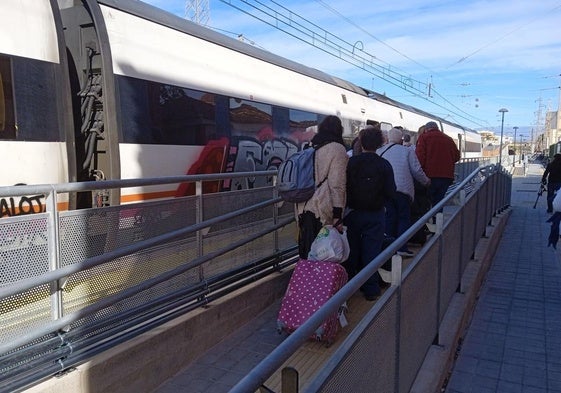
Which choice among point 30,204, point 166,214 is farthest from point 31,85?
point 166,214

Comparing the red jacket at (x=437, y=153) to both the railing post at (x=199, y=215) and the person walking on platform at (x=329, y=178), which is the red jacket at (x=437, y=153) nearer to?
the person walking on platform at (x=329, y=178)

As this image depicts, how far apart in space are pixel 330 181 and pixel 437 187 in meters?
3.26

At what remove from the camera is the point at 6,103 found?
4.65m

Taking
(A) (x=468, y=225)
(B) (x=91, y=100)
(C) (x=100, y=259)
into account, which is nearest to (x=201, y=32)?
(B) (x=91, y=100)

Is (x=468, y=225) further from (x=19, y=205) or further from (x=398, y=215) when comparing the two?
(x=19, y=205)

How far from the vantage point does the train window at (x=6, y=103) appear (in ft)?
15.1

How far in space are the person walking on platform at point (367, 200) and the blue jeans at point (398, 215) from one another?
141 centimetres

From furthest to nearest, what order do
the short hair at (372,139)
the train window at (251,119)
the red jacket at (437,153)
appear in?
1. the train window at (251,119)
2. the red jacket at (437,153)
3. the short hair at (372,139)

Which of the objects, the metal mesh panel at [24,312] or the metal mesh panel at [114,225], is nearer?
the metal mesh panel at [24,312]

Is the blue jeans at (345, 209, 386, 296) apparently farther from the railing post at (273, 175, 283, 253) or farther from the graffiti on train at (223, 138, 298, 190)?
the graffiti on train at (223, 138, 298, 190)

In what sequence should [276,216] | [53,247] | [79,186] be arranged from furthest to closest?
1. [276,216]
2. [79,186]
3. [53,247]

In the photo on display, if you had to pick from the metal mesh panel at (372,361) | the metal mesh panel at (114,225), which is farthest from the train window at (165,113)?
the metal mesh panel at (372,361)

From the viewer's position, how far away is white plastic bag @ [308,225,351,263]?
390 cm

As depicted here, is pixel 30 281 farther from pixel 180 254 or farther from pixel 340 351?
pixel 340 351
